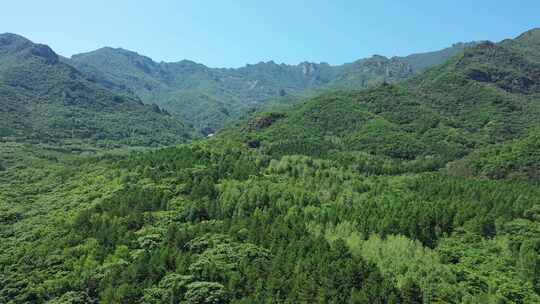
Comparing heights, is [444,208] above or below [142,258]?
above

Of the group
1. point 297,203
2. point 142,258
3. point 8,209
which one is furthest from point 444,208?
point 8,209

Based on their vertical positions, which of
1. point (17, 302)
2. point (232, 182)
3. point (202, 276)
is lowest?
point (17, 302)

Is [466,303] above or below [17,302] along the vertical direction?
above

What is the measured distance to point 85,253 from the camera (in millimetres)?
100000

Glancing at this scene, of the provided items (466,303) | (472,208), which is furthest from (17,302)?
(472,208)

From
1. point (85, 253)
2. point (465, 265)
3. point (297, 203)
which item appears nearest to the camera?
point (465, 265)

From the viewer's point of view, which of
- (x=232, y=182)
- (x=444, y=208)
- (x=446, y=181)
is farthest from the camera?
(x=446, y=181)

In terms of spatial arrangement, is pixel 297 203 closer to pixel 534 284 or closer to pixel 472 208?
pixel 472 208

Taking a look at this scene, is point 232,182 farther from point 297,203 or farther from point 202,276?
point 202,276

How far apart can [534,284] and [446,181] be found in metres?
66.3

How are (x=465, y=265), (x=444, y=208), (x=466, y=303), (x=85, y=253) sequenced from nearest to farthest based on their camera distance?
(x=466, y=303) < (x=465, y=265) < (x=85, y=253) < (x=444, y=208)

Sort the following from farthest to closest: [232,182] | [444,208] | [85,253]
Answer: [232,182], [444,208], [85,253]

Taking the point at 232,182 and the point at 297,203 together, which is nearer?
the point at 297,203

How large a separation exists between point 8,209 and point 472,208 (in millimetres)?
128045
